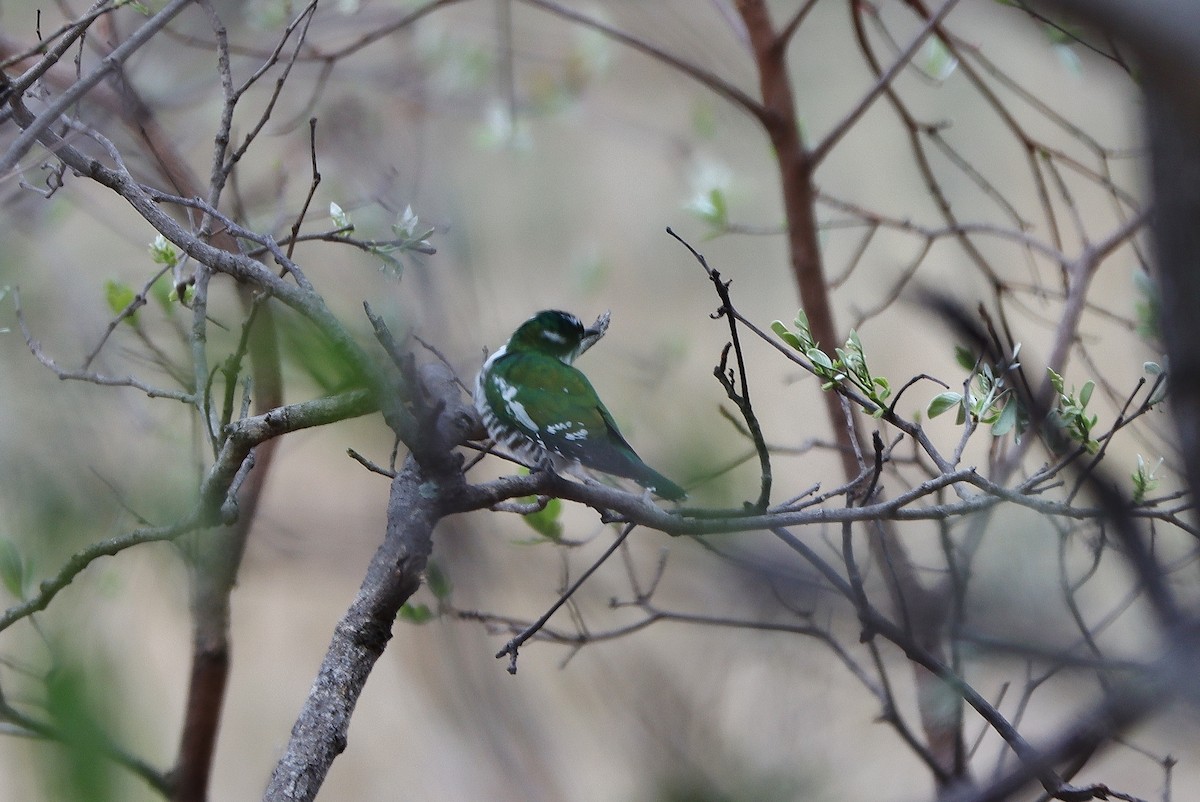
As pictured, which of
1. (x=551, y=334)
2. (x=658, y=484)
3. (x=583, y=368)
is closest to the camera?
(x=658, y=484)

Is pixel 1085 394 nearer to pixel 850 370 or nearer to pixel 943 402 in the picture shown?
pixel 943 402

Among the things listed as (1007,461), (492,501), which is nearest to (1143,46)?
(492,501)

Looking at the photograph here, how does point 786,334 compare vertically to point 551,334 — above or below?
below

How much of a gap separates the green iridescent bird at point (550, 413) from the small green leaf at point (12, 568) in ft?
2.63

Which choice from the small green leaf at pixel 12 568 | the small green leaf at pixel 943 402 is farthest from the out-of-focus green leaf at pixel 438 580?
the small green leaf at pixel 943 402

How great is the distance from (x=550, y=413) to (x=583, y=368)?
114 centimetres

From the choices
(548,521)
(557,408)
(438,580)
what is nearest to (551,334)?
(557,408)

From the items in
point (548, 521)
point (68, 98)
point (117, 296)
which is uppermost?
point (117, 296)

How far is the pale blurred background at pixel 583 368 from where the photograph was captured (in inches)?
40.1

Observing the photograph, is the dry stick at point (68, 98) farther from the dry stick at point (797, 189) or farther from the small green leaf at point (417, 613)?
the dry stick at point (797, 189)

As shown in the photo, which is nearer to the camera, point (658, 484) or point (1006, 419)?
point (1006, 419)

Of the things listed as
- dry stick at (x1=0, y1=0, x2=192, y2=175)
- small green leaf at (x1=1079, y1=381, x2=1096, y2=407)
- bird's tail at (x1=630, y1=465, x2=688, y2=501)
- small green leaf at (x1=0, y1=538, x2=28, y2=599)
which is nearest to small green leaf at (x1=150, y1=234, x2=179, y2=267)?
dry stick at (x1=0, y1=0, x2=192, y2=175)

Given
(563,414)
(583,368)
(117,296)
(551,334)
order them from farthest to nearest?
(583,368) → (551,334) → (563,414) → (117,296)

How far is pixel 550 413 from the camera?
86.3 inches
